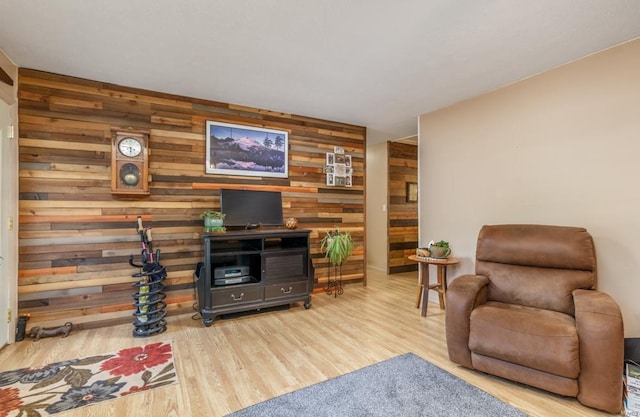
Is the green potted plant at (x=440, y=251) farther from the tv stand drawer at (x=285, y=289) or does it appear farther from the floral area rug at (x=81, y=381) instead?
the floral area rug at (x=81, y=381)

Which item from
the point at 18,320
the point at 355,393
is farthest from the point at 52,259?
the point at 355,393

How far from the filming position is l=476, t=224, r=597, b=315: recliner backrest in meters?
2.26

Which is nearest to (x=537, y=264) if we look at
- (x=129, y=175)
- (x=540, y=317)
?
(x=540, y=317)

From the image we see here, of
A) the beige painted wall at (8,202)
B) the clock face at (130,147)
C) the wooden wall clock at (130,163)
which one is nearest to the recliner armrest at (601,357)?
the wooden wall clock at (130,163)

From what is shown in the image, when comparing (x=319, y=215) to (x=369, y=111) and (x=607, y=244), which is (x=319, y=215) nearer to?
(x=369, y=111)

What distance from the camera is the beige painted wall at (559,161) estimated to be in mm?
2344

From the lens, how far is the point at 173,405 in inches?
71.9

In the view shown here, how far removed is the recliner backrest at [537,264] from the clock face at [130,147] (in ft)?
11.5

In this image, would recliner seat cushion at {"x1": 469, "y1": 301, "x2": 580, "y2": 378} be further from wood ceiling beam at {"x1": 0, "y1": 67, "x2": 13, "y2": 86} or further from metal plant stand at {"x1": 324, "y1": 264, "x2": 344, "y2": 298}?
wood ceiling beam at {"x1": 0, "y1": 67, "x2": 13, "y2": 86}

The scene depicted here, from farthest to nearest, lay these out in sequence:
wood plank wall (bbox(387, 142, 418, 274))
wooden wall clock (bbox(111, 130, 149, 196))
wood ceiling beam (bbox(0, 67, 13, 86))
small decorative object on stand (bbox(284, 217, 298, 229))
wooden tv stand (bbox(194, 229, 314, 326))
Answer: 1. wood plank wall (bbox(387, 142, 418, 274))
2. small decorative object on stand (bbox(284, 217, 298, 229))
3. wooden tv stand (bbox(194, 229, 314, 326))
4. wooden wall clock (bbox(111, 130, 149, 196))
5. wood ceiling beam (bbox(0, 67, 13, 86))

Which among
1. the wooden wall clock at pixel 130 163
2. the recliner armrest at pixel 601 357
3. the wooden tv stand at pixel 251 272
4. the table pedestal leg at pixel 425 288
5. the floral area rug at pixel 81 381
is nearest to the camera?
the recliner armrest at pixel 601 357

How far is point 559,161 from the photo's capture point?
273cm

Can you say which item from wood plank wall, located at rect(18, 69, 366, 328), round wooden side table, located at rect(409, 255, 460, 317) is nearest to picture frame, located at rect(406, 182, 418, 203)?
round wooden side table, located at rect(409, 255, 460, 317)

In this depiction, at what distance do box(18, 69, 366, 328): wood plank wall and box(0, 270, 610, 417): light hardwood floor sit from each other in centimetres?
35
